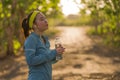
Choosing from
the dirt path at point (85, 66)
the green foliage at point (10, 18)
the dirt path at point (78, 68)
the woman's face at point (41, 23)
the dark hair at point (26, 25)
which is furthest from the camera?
the green foliage at point (10, 18)

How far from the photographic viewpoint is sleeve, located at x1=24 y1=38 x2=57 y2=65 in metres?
3.52

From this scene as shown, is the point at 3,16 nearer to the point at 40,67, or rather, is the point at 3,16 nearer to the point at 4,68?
the point at 4,68

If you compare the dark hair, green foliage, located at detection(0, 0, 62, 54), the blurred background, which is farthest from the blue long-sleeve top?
green foliage, located at detection(0, 0, 62, 54)

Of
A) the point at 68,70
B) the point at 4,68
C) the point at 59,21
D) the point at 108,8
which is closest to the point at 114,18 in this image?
the point at 108,8

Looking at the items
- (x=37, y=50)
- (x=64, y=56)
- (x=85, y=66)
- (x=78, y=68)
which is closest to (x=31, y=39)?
(x=37, y=50)

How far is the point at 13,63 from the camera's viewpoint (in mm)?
14719

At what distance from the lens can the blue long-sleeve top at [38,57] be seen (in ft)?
11.6

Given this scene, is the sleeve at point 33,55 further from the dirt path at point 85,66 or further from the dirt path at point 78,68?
the dirt path at point 85,66

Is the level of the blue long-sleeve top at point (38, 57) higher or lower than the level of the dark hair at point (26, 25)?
lower

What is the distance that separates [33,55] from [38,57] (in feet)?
0.18

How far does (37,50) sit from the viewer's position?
364 cm

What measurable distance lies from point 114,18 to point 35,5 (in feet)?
16.6

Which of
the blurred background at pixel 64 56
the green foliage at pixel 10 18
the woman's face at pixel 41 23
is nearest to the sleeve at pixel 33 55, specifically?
the woman's face at pixel 41 23

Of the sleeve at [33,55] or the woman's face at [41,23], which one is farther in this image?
the woman's face at [41,23]
